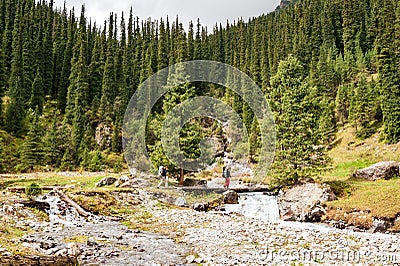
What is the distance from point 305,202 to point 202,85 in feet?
158

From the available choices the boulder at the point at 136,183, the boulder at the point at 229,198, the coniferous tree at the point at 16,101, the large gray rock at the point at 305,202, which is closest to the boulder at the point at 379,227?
the large gray rock at the point at 305,202

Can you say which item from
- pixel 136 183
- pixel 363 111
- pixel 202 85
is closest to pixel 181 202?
pixel 136 183

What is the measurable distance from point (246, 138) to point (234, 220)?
42.7 metres

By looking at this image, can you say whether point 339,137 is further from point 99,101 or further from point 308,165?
point 99,101

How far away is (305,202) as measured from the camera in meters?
25.7

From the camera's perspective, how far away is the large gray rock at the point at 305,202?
79.2ft

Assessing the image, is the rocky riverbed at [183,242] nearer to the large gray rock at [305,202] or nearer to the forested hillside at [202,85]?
the large gray rock at [305,202]

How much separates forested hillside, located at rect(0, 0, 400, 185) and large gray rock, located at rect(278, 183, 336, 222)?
7.57 feet

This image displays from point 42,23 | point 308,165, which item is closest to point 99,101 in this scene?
point 42,23

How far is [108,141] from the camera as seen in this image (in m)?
72.9

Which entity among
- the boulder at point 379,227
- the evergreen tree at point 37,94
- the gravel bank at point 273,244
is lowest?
the boulder at point 379,227

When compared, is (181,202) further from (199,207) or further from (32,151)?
(32,151)

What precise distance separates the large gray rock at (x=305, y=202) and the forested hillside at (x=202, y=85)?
2.31m

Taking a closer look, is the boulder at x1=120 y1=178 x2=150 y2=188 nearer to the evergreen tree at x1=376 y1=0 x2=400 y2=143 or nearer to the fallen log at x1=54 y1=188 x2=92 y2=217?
the fallen log at x1=54 y1=188 x2=92 y2=217
